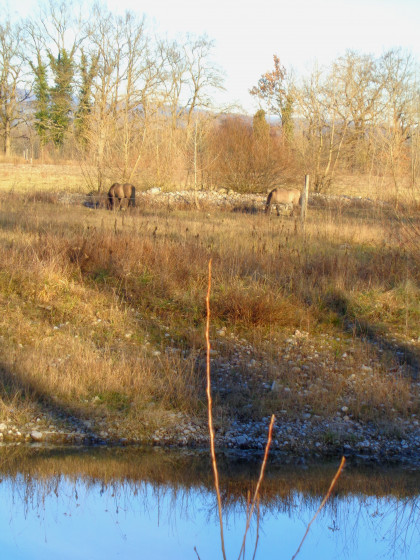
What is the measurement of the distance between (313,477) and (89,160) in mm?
20392

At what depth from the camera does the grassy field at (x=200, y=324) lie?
6.18 metres

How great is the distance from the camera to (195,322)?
26.9ft

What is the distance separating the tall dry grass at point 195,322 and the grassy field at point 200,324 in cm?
2

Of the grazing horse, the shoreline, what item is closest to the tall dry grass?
the shoreline

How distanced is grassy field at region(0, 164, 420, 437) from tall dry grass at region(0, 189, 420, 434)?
2cm

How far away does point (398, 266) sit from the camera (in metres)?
9.99

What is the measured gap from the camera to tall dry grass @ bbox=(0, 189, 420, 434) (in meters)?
6.21

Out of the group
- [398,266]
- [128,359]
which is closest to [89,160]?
[398,266]

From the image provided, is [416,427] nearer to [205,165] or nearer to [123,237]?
[123,237]

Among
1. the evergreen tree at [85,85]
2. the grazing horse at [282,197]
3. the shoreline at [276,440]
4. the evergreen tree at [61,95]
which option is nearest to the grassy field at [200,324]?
the shoreline at [276,440]

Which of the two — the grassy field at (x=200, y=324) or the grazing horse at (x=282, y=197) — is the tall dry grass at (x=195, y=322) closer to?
the grassy field at (x=200, y=324)

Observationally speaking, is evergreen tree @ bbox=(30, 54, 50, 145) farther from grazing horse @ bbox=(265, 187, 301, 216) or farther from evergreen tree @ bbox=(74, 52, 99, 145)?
grazing horse @ bbox=(265, 187, 301, 216)

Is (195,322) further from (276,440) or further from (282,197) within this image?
(282,197)

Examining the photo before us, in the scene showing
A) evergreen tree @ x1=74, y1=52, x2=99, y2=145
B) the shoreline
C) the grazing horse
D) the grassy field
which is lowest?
the shoreline
